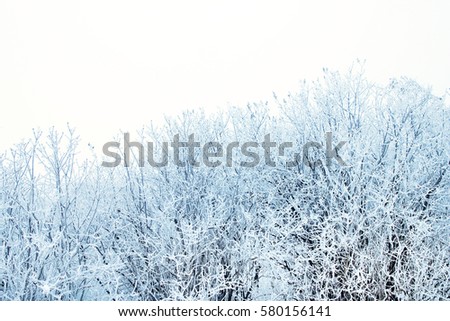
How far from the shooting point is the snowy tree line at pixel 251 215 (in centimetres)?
1151

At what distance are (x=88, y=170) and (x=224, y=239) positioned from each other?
3727mm

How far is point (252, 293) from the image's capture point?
12.3 meters

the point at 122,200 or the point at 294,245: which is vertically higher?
the point at 122,200

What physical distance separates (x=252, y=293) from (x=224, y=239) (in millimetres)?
1505

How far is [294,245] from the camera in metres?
13.0

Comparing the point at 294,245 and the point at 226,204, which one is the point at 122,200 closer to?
the point at 226,204

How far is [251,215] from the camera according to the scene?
13.2 metres

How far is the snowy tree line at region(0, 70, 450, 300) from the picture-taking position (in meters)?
11.5
